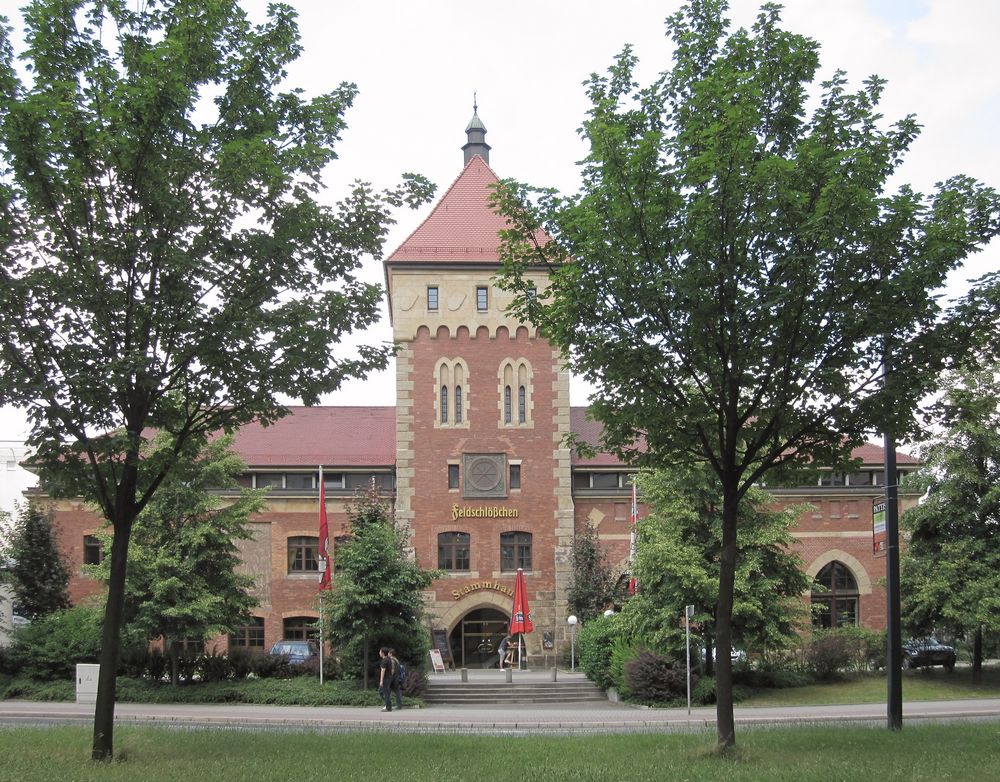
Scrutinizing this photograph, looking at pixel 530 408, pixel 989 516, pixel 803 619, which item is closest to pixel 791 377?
pixel 803 619

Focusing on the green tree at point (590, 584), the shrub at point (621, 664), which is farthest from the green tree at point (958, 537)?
the green tree at point (590, 584)

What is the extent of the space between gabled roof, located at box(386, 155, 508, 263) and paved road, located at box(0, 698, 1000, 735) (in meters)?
17.1

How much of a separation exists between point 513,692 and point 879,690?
9.66 m

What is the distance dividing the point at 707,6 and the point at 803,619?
21047 millimetres

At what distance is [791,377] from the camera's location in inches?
502

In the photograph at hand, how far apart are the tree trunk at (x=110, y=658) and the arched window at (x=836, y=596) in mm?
31225

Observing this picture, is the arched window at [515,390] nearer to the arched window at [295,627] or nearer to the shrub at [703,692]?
the arched window at [295,627]

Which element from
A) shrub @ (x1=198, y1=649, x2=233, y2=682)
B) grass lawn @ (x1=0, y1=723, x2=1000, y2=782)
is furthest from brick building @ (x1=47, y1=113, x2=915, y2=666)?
grass lawn @ (x1=0, y1=723, x2=1000, y2=782)

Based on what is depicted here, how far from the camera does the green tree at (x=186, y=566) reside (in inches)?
1113

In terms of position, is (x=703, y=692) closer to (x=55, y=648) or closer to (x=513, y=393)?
(x=513, y=393)

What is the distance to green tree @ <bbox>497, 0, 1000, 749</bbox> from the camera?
1212 cm

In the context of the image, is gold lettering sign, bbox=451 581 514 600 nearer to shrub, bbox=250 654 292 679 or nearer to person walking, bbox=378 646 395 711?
shrub, bbox=250 654 292 679

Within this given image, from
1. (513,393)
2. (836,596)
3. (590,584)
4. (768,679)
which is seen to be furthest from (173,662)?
(836,596)

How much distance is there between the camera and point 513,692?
95.8 feet
